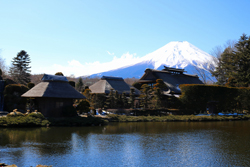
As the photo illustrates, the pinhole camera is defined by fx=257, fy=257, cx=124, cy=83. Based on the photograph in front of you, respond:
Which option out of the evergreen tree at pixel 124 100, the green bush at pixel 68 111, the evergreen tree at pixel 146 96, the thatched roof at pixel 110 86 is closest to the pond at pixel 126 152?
the green bush at pixel 68 111

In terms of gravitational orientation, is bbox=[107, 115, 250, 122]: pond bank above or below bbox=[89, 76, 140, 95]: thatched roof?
below

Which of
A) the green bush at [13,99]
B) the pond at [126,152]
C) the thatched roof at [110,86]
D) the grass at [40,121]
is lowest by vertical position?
the pond at [126,152]

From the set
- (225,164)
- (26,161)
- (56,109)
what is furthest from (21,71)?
(225,164)

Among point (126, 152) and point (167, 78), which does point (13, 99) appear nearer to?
point (126, 152)

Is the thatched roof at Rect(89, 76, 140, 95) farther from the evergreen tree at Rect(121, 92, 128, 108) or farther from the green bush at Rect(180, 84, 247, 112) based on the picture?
the green bush at Rect(180, 84, 247, 112)

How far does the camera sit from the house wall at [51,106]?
86.6 ft

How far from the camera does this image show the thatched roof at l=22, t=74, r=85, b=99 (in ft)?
84.7

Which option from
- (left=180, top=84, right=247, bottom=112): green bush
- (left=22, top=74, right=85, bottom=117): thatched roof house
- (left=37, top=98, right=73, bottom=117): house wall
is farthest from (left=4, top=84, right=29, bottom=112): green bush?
(left=180, top=84, right=247, bottom=112): green bush

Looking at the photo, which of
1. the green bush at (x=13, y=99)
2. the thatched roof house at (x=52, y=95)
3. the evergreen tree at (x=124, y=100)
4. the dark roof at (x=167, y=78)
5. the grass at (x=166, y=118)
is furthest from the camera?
the dark roof at (x=167, y=78)

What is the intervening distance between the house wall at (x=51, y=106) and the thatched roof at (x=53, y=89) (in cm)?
95

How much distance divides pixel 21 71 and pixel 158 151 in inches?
1904

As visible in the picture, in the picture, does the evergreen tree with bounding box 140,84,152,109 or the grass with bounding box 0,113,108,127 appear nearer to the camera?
the grass with bounding box 0,113,108,127

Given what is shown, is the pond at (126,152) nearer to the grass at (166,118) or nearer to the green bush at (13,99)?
the grass at (166,118)

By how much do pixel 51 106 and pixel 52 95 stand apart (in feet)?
4.92
